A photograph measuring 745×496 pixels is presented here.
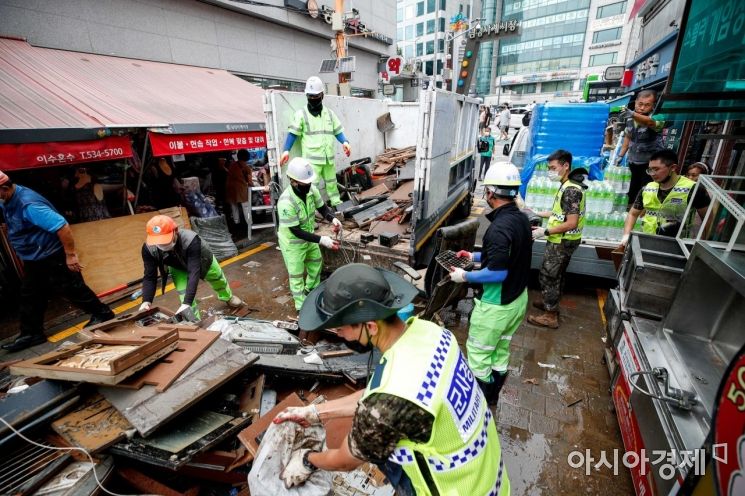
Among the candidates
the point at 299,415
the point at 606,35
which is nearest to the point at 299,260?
the point at 299,415

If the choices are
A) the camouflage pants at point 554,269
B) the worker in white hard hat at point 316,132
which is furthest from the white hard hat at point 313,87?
the camouflage pants at point 554,269

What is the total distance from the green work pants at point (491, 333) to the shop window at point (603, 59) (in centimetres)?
5034

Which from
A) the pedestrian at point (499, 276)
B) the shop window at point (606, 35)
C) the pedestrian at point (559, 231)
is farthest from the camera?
the shop window at point (606, 35)

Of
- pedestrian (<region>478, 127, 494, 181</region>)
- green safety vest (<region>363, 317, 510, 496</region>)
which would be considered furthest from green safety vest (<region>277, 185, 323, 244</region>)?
pedestrian (<region>478, 127, 494, 181</region>)

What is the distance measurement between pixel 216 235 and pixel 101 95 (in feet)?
9.94

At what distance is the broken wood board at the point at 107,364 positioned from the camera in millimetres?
2051

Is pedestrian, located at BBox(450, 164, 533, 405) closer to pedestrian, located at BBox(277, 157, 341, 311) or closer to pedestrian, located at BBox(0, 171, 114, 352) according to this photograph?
pedestrian, located at BBox(277, 157, 341, 311)

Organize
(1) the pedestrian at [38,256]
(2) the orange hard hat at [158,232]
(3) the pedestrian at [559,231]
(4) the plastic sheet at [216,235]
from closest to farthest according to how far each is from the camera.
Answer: (2) the orange hard hat at [158,232]
(1) the pedestrian at [38,256]
(3) the pedestrian at [559,231]
(4) the plastic sheet at [216,235]

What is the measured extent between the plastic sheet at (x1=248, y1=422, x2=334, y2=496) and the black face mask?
15.2 feet

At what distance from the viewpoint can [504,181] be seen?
8.68 ft

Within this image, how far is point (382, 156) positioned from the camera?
8.75 m

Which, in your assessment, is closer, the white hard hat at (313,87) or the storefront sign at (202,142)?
the white hard hat at (313,87)

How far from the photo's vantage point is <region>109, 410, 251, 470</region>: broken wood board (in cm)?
186

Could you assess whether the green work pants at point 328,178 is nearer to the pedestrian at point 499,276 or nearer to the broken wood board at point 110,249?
the broken wood board at point 110,249
